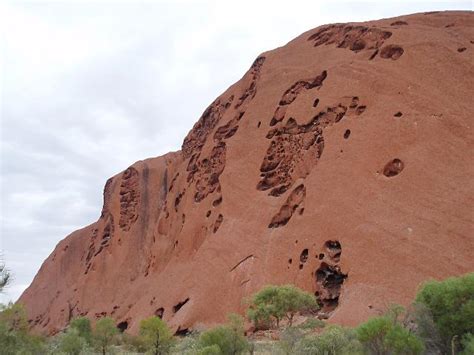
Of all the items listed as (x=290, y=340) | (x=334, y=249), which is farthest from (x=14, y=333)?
(x=334, y=249)

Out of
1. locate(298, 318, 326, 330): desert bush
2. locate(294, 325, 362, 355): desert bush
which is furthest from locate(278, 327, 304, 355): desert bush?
locate(298, 318, 326, 330): desert bush

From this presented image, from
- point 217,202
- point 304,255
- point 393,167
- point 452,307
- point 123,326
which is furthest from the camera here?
point 123,326

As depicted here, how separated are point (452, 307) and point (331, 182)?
13665mm

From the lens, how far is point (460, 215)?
993 inches

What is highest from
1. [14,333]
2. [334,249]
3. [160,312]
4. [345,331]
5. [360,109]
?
[360,109]

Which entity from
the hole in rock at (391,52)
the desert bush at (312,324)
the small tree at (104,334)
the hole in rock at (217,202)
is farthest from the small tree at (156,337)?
the hole in rock at (391,52)

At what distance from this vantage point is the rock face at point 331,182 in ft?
83.2

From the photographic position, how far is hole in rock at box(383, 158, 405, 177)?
27797 mm

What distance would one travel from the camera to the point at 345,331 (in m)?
19.4

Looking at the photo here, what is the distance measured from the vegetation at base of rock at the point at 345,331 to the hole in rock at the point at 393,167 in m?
7.51

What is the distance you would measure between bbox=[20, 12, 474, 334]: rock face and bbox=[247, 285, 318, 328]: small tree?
146 cm

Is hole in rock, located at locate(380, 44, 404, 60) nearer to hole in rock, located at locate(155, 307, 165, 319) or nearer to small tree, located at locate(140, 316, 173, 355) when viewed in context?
small tree, located at locate(140, 316, 173, 355)

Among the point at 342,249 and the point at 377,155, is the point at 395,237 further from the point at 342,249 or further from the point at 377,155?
the point at 377,155

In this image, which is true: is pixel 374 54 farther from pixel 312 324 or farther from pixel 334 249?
pixel 312 324
